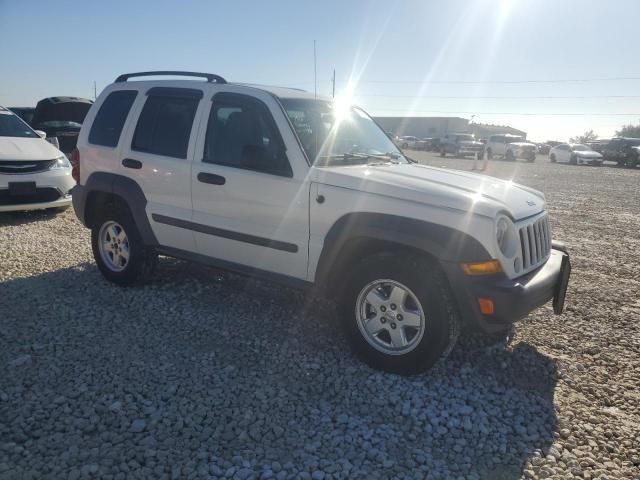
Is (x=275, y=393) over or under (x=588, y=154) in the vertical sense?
under

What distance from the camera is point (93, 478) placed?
2512mm

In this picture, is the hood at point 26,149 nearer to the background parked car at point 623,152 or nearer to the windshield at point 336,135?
the windshield at point 336,135

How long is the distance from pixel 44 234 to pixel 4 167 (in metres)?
1.19

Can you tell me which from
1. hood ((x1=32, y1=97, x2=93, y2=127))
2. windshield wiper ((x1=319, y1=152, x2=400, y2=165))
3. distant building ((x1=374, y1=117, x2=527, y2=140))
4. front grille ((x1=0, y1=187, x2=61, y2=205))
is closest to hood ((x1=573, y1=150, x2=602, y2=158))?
hood ((x1=32, y1=97, x2=93, y2=127))

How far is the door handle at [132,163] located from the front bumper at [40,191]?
370 centimetres

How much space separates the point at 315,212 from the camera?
378 centimetres

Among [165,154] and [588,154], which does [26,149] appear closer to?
[165,154]

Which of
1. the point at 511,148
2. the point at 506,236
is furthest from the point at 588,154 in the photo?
the point at 506,236

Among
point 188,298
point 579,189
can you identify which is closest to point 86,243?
point 188,298

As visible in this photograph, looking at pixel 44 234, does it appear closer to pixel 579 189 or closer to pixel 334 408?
pixel 334 408

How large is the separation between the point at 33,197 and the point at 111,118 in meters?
3.55

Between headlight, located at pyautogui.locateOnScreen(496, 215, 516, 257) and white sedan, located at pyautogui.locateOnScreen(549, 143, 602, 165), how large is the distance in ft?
103

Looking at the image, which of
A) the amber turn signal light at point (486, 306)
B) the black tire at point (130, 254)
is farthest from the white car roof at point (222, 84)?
the amber turn signal light at point (486, 306)

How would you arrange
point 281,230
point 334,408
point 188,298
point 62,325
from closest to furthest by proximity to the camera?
1. point 334,408
2. point 281,230
3. point 62,325
4. point 188,298
